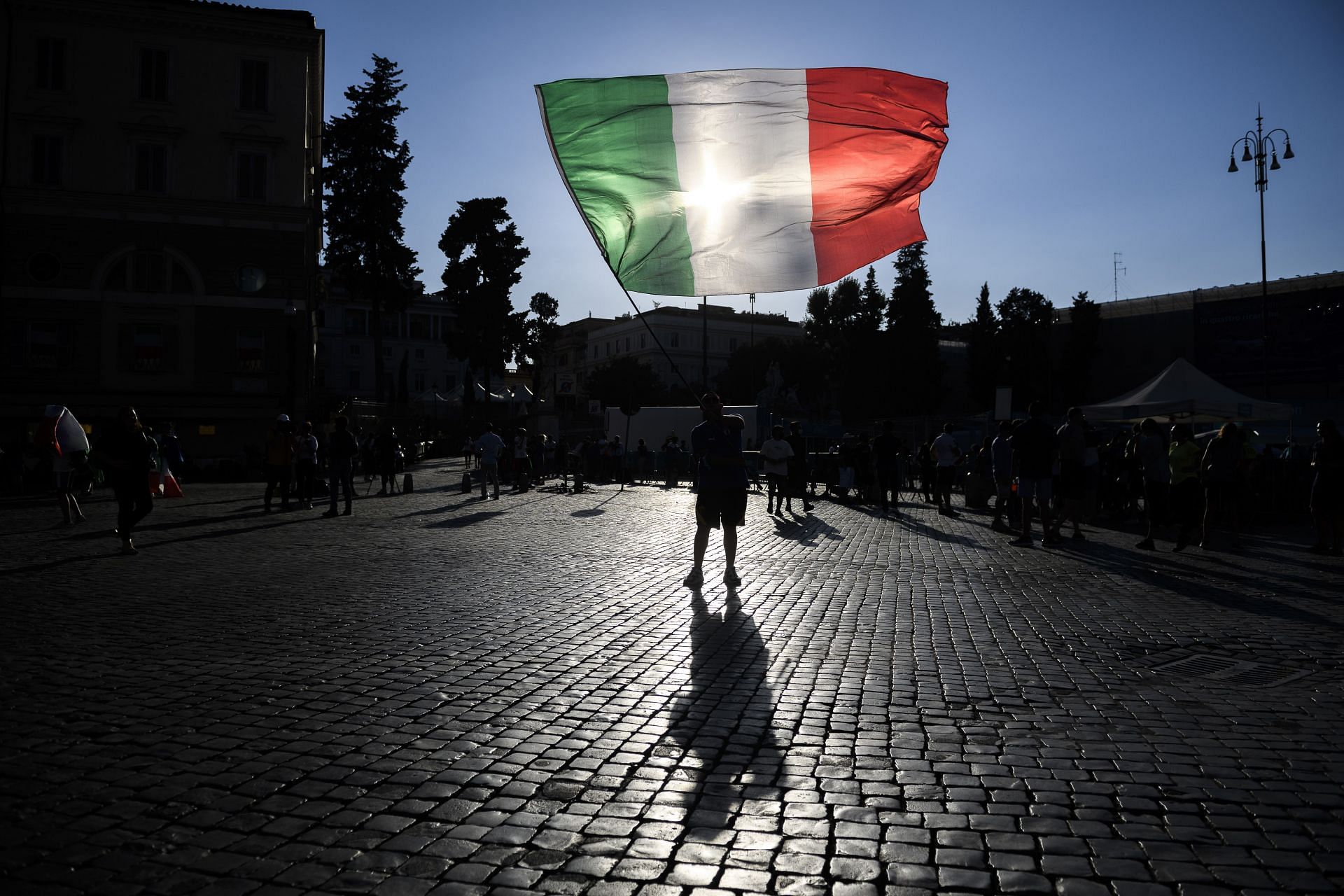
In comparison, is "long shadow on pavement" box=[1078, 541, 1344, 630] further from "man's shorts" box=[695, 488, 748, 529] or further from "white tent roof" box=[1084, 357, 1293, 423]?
"white tent roof" box=[1084, 357, 1293, 423]

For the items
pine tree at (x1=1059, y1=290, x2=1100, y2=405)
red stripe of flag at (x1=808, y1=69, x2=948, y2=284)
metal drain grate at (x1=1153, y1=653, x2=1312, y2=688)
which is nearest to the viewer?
metal drain grate at (x1=1153, y1=653, x2=1312, y2=688)

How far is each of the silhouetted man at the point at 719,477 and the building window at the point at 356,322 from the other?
9418cm

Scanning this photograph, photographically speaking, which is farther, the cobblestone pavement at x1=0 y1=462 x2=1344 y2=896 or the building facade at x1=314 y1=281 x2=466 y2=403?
the building facade at x1=314 y1=281 x2=466 y2=403

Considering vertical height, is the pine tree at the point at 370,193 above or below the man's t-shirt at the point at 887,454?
above

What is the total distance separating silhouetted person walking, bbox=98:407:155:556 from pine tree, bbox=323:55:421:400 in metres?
39.2

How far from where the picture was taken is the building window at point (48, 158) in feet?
122

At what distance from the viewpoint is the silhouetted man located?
31.4 feet

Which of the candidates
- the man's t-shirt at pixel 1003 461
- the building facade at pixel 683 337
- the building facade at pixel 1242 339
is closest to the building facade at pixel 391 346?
the building facade at pixel 683 337

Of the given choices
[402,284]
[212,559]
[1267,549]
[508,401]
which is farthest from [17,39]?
[1267,549]

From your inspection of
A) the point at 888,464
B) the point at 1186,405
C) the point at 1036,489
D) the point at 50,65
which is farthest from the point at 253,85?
the point at 1036,489

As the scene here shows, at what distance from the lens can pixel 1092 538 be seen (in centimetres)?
1545

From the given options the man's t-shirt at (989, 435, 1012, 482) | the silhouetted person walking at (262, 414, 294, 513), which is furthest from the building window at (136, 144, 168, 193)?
the man's t-shirt at (989, 435, 1012, 482)

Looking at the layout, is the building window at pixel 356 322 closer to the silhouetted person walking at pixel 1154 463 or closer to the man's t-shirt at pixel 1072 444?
the man's t-shirt at pixel 1072 444

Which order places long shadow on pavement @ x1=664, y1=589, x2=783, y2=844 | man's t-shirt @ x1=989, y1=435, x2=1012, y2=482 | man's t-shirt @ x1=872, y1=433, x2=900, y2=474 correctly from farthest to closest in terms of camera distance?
man's t-shirt @ x1=872, y1=433, x2=900, y2=474 → man's t-shirt @ x1=989, y1=435, x2=1012, y2=482 → long shadow on pavement @ x1=664, y1=589, x2=783, y2=844
